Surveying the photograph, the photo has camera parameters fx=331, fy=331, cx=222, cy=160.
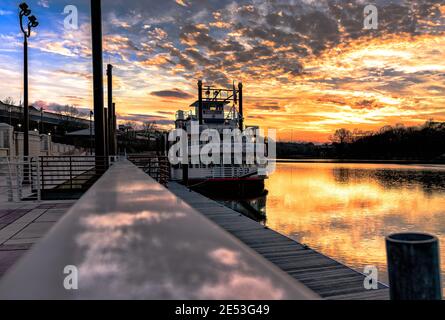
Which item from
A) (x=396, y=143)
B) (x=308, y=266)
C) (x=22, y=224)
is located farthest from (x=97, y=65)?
(x=396, y=143)

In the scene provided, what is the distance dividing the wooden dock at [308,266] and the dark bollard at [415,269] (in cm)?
315

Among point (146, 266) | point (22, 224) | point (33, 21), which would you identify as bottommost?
point (22, 224)

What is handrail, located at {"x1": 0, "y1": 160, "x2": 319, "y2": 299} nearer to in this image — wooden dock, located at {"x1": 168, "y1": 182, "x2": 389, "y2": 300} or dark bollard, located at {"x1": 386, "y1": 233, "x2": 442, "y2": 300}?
dark bollard, located at {"x1": 386, "y1": 233, "x2": 442, "y2": 300}

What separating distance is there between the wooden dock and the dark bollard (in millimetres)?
3146

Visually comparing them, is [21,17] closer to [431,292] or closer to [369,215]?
[431,292]

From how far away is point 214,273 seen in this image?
0.85 metres

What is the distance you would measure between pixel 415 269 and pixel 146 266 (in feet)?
3.14

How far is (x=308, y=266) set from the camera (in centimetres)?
539

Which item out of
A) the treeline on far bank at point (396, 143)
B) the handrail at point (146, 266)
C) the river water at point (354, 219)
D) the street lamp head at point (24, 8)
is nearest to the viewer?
the handrail at point (146, 266)

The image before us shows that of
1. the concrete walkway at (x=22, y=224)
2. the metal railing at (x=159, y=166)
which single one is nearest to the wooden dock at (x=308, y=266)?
the concrete walkway at (x=22, y=224)

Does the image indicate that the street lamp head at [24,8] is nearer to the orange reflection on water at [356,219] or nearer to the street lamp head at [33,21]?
the street lamp head at [33,21]

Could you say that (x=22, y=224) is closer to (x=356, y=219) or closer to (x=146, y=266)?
(x=146, y=266)

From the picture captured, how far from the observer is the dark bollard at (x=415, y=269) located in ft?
3.89

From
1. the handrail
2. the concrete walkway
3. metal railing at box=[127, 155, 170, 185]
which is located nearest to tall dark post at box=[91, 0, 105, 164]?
metal railing at box=[127, 155, 170, 185]
